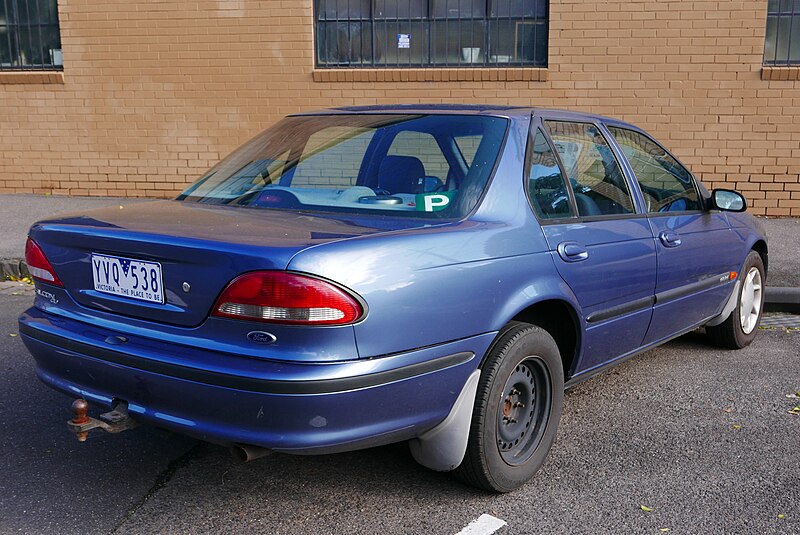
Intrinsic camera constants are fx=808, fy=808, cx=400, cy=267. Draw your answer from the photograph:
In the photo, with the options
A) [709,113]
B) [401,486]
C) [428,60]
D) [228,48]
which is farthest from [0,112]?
[401,486]

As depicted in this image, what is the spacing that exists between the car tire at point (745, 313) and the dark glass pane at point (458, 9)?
5442 millimetres

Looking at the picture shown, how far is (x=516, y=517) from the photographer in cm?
303

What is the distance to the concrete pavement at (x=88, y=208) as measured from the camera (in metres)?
6.77

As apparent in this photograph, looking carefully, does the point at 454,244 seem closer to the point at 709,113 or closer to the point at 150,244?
the point at 150,244

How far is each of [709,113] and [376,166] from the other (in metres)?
7.25

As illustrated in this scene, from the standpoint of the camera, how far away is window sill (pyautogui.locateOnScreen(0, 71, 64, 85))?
10.6 meters

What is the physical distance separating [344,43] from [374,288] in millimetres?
8022

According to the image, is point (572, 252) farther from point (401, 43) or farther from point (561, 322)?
point (401, 43)

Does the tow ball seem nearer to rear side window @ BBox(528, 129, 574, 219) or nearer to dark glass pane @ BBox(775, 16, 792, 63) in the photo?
rear side window @ BBox(528, 129, 574, 219)

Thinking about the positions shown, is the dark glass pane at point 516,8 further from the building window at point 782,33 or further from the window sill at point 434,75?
the building window at point 782,33

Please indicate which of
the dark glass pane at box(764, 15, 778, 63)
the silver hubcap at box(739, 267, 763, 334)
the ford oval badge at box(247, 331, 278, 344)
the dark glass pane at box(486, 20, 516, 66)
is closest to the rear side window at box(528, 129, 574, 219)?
the ford oval badge at box(247, 331, 278, 344)

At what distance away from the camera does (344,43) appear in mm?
10062

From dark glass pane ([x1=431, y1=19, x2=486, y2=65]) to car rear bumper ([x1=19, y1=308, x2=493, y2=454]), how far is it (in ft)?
24.6

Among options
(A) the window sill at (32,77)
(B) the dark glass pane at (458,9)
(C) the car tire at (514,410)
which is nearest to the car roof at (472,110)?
(C) the car tire at (514,410)
